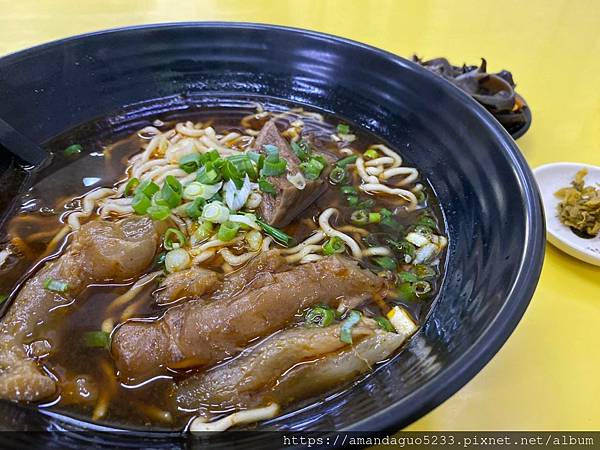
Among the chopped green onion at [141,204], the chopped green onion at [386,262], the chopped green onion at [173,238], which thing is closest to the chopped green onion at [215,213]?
the chopped green onion at [173,238]

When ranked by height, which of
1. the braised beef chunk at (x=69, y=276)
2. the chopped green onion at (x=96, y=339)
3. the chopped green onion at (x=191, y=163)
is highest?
the chopped green onion at (x=191, y=163)

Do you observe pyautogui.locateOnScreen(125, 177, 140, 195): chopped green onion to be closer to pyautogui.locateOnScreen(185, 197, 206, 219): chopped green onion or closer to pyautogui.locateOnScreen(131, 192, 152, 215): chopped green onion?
pyautogui.locateOnScreen(131, 192, 152, 215): chopped green onion

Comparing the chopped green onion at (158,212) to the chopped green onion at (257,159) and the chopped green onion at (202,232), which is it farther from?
the chopped green onion at (257,159)

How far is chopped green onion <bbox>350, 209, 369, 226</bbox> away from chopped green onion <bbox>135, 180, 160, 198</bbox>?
2.77 feet

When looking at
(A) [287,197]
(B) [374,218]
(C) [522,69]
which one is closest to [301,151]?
(A) [287,197]

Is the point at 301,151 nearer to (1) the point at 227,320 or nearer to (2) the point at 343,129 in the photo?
(2) the point at 343,129

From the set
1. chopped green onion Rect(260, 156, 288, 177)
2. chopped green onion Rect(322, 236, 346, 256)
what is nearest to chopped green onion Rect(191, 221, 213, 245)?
chopped green onion Rect(260, 156, 288, 177)

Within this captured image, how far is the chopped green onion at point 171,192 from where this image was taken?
2.01 metres

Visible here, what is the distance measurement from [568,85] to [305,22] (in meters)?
1.97

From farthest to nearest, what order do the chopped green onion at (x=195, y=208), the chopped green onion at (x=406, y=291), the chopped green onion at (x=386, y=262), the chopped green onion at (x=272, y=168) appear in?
1. the chopped green onion at (x=272, y=168)
2. the chopped green onion at (x=195, y=208)
3. the chopped green onion at (x=386, y=262)
4. the chopped green onion at (x=406, y=291)

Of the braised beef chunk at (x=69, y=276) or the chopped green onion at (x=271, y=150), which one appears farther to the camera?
the chopped green onion at (x=271, y=150)

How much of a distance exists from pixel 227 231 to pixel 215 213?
99 millimetres

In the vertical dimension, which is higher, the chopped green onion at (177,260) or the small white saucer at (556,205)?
the small white saucer at (556,205)

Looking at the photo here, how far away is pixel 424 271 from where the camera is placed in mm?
1873
